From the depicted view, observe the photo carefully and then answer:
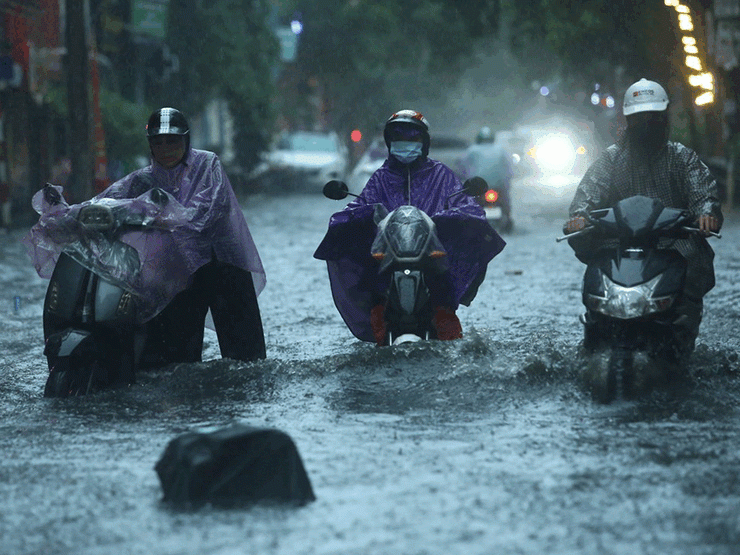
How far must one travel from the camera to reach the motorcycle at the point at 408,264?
26.1ft

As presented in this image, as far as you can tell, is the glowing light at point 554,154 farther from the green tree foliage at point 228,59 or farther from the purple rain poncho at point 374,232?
the purple rain poncho at point 374,232

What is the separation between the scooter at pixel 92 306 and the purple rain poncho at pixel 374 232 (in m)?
1.50

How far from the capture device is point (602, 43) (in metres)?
33.6

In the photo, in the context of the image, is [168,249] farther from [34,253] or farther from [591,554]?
[591,554]

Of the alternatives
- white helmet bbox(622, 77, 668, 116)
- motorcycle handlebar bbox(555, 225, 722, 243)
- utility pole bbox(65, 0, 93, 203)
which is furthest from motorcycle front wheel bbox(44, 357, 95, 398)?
utility pole bbox(65, 0, 93, 203)

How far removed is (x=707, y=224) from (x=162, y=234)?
269 cm

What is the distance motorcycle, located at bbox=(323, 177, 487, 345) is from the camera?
7941 millimetres

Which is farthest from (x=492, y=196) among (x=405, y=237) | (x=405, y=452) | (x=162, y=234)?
(x=405, y=452)

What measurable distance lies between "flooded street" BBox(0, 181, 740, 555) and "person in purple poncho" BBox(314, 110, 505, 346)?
13.5 inches

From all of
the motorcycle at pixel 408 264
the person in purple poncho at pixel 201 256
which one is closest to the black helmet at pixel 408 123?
the motorcycle at pixel 408 264

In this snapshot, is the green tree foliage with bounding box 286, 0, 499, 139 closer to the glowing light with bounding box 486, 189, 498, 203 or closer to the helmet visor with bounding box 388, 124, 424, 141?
the glowing light with bounding box 486, 189, 498, 203

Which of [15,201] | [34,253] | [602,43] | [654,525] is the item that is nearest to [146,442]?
[34,253]

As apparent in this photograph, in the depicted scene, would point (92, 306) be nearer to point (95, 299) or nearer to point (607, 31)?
point (95, 299)

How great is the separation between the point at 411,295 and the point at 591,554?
3.59 m
